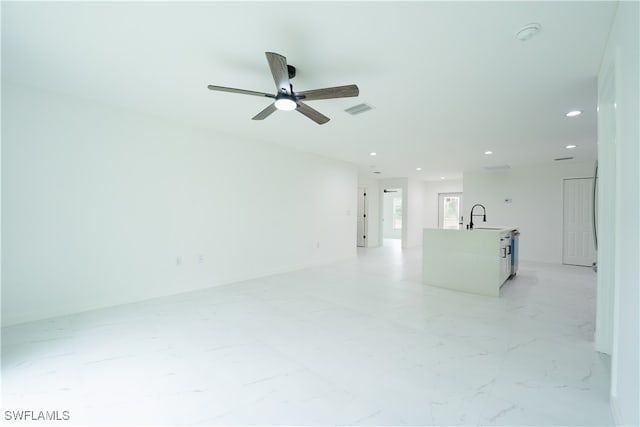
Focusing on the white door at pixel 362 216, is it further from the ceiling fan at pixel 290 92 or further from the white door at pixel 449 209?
the ceiling fan at pixel 290 92

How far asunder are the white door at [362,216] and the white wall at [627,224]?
762 cm

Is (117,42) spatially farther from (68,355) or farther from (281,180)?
(281,180)

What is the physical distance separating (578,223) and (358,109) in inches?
259

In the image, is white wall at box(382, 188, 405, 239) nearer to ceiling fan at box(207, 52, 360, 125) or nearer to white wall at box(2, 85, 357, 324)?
white wall at box(2, 85, 357, 324)

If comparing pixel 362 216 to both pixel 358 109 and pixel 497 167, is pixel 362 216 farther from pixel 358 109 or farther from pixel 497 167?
pixel 358 109

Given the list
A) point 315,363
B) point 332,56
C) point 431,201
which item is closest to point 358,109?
point 332,56

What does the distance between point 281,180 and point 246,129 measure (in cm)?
132

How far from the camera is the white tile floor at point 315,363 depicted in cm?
158

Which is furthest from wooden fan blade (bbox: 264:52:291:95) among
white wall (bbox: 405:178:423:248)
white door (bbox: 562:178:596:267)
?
white wall (bbox: 405:178:423:248)

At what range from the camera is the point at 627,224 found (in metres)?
1.39

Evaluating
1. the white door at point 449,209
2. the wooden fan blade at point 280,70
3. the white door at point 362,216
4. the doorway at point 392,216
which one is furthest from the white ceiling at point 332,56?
the doorway at point 392,216

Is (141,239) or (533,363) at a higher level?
(141,239)

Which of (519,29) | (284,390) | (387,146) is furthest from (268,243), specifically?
(519,29)

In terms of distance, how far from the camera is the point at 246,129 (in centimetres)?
425
